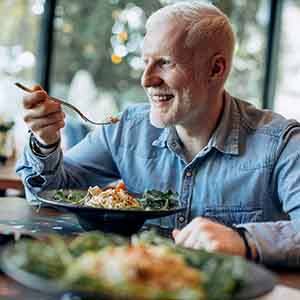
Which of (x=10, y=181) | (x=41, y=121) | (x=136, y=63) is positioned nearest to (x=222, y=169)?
(x=41, y=121)

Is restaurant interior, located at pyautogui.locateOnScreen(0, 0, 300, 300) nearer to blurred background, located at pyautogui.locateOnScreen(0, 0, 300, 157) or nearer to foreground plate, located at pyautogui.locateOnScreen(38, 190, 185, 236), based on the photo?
blurred background, located at pyautogui.locateOnScreen(0, 0, 300, 157)

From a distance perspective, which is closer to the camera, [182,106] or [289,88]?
[182,106]

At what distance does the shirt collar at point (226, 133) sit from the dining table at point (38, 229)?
0.35m

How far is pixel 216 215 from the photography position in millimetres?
1699

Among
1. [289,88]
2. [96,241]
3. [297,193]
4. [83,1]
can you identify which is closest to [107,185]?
[297,193]

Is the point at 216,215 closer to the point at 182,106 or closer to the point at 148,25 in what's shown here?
the point at 182,106

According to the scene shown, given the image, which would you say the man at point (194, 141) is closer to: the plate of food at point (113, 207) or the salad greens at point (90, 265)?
the plate of food at point (113, 207)

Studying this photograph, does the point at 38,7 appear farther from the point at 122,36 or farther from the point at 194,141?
the point at 194,141

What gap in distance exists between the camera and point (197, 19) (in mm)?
1734

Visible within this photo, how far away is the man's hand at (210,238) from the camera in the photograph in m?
1.23

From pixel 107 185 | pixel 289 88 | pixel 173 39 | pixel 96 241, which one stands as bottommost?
pixel 289 88

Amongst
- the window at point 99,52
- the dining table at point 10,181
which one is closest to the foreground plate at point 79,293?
the dining table at point 10,181

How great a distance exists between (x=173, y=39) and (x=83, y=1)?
9.06ft

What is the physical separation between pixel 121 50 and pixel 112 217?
3.25 m
